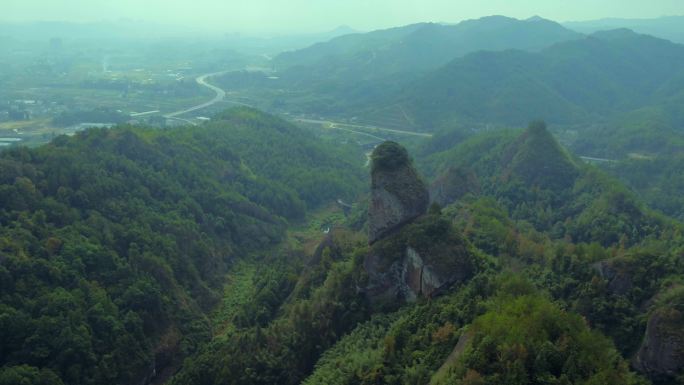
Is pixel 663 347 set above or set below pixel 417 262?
above

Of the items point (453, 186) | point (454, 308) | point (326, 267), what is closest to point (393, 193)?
point (326, 267)

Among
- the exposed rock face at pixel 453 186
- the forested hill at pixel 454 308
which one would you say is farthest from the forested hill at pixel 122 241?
the exposed rock face at pixel 453 186

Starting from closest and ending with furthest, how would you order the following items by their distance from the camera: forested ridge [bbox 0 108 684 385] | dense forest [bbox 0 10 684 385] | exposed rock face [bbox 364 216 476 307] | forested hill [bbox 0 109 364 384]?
1. forested ridge [bbox 0 108 684 385]
2. dense forest [bbox 0 10 684 385]
3. exposed rock face [bbox 364 216 476 307]
4. forested hill [bbox 0 109 364 384]

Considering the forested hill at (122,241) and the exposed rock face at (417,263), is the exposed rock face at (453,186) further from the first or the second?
the exposed rock face at (417,263)

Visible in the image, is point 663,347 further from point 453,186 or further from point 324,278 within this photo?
point 453,186

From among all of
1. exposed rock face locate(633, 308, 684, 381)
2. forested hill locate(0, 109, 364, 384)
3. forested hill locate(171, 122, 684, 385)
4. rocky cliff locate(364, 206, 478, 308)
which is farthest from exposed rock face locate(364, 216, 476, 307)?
forested hill locate(0, 109, 364, 384)

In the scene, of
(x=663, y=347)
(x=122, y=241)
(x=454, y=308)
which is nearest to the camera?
(x=663, y=347)

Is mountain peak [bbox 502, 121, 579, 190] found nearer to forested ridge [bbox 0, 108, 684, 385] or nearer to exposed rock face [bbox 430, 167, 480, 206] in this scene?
forested ridge [bbox 0, 108, 684, 385]
